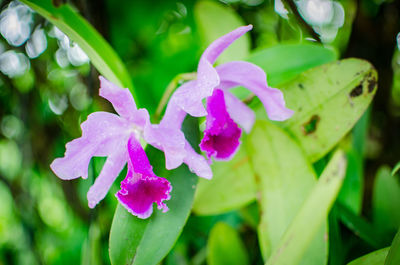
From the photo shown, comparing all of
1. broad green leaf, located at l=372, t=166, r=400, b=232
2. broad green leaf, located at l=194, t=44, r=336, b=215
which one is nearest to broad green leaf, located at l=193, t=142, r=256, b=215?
broad green leaf, located at l=194, t=44, r=336, b=215

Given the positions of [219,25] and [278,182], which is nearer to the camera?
[278,182]

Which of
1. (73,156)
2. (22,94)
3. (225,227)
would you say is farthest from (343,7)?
(22,94)

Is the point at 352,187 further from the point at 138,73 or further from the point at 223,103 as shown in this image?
the point at 138,73

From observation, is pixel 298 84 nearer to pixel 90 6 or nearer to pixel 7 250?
pixel 90 6

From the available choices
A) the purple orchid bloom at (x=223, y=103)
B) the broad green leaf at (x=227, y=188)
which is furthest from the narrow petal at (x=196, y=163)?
the broad green leaf at (x=227, y=188)

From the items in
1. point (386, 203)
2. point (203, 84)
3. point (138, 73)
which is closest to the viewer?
point (203, 84)

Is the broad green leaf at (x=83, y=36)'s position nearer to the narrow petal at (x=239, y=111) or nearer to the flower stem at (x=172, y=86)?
the flower stem at (x=172, y=86)

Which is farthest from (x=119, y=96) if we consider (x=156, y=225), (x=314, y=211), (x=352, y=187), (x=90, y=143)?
(x=352, y=187)
